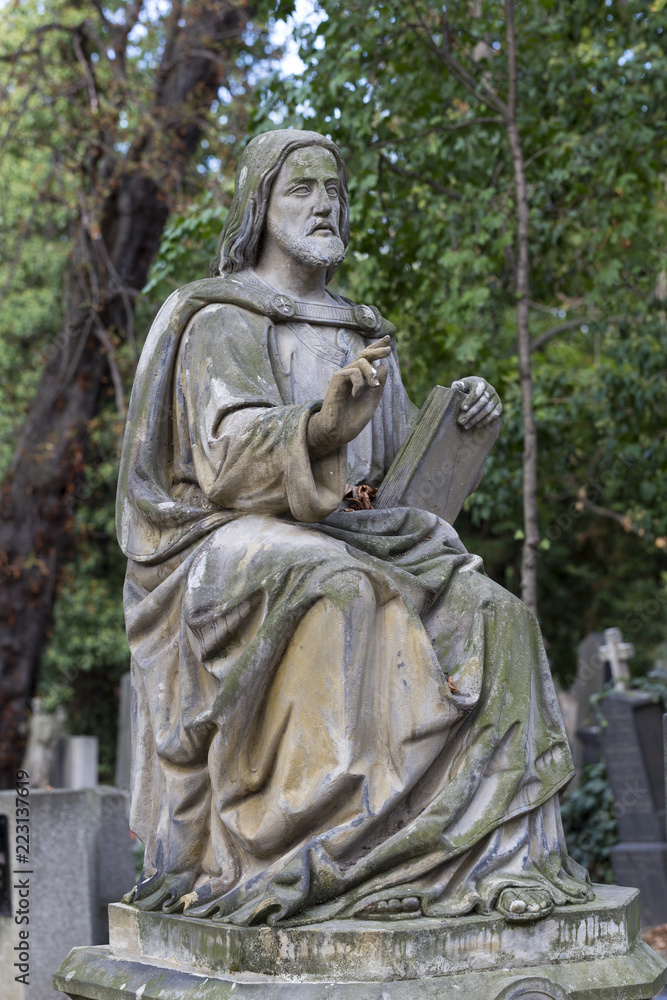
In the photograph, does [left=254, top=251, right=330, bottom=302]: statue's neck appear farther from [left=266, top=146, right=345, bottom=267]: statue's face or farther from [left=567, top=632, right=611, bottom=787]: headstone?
[left=567, top=632, right=611, bottom=787]: headstone

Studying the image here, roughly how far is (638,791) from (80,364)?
243 inches

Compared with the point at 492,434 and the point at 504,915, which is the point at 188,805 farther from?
the point at 492,434

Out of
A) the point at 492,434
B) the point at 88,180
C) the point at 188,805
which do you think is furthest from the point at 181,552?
the point at 88,180

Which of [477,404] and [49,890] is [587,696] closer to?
[49,890]

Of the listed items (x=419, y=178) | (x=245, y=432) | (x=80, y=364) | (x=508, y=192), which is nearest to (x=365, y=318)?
(x=245, y=432)

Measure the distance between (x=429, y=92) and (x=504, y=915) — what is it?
23.6ft

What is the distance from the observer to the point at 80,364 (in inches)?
463

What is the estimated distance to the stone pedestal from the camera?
10.5 feet

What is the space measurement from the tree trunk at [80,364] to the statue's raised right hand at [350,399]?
754 centimetres

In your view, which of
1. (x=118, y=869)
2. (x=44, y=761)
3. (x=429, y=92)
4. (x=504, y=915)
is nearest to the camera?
(x=504, y=915)

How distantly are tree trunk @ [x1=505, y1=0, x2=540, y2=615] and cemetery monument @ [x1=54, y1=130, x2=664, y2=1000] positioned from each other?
3.21 metres

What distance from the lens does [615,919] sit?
3.49m

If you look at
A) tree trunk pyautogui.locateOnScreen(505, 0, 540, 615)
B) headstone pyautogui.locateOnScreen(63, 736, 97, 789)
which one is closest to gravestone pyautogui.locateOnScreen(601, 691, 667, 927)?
tree trunk pyautogui.locateOnScreen(505, 0, 540, 615)

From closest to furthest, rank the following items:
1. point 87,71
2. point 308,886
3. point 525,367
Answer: point 308,886 → point 525,367 → point 87,71
